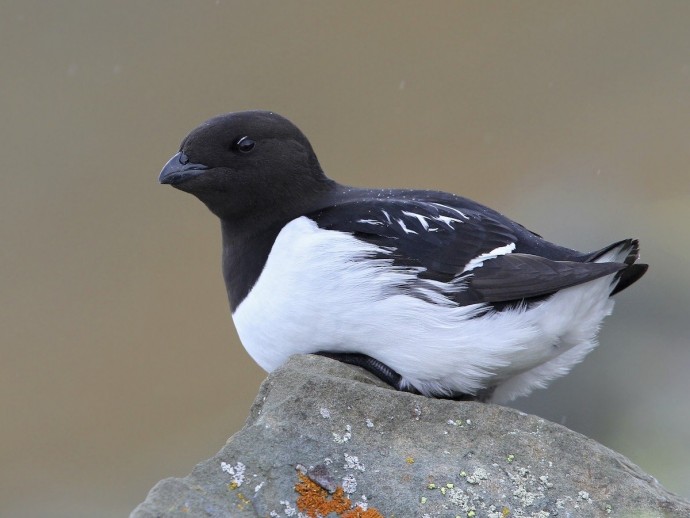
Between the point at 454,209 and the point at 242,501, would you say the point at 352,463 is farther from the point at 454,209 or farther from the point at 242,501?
the point at 454,209

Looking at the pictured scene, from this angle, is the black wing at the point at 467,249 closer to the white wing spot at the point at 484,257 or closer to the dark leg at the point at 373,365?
the white wing spot at the point at 484,257

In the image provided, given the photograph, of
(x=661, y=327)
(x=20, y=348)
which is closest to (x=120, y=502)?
(x=20, y=348)

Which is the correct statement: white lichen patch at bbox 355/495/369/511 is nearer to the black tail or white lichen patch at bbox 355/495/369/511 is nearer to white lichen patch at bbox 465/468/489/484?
white lichen patch at bbox 465/468/489/484

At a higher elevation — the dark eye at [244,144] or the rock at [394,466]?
the dark eye at [244,144]

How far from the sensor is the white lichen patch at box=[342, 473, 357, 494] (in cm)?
445

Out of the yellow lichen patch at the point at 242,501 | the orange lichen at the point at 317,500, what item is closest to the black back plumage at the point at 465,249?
the orange lichen at the point at 317,500

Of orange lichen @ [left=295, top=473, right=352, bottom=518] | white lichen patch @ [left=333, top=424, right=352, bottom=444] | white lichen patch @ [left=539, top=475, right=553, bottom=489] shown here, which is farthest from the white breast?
orange lichen @ [left=295, top=473, right=352, bottom=518]

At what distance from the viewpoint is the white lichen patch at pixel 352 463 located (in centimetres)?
455

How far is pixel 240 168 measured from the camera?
20.4 feet

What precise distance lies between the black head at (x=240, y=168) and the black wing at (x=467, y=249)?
0.35 m

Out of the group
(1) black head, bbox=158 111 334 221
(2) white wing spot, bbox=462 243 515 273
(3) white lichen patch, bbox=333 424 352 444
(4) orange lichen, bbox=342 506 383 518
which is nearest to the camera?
(4) orange lichen, bbox=342 506 383 518

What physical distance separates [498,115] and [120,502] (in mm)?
7363

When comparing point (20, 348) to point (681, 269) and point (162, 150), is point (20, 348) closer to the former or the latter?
Answer: point (162, 150)

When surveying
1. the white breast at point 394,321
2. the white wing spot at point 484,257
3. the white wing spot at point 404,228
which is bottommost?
the white breast at point 394,321
